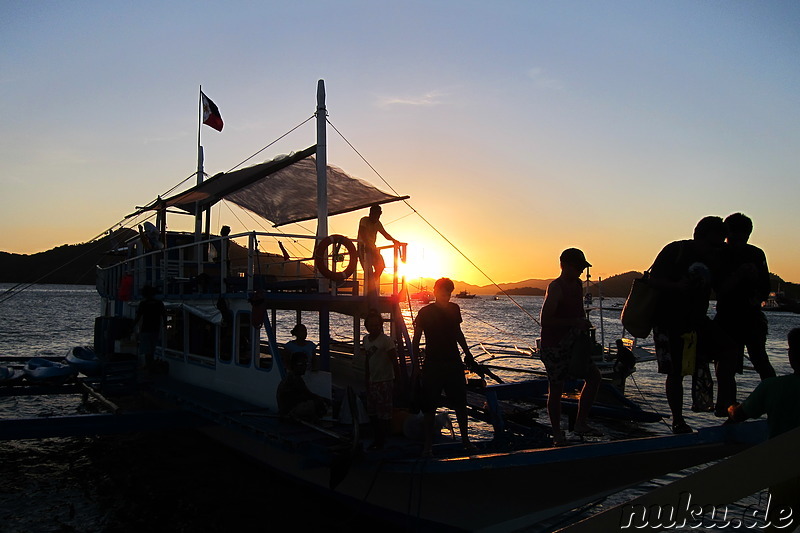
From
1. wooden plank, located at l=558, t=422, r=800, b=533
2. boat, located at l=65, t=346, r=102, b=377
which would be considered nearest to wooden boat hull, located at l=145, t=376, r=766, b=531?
wooden plank, located at l=558, t=422, r=800, b=533

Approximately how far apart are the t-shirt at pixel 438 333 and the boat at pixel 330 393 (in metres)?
0.47

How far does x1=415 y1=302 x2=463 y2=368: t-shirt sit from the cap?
1471mm

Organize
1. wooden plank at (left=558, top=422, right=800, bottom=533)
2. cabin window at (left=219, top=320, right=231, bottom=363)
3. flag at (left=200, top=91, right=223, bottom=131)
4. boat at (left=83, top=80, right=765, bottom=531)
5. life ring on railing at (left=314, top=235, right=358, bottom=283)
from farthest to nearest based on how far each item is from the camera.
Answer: flag at (left=200, top=91, right=223, bottom=131) → cabin window at (left=219, top=320, right=231, bottom=363) → life ring on railing at (left=314, top=235, right=358, bottom=283) → boat at (left=83, top=80, right=765, bottom=531) → wooden plank at (left=558, top=422, right=800, bottom=533)

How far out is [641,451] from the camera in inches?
220

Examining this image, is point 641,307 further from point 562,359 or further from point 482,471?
point 482,471

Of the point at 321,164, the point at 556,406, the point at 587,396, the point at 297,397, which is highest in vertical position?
the point at 321,164

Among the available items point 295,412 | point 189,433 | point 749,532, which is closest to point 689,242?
point 295,412

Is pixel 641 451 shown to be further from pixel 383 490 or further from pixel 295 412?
pixel 295 412

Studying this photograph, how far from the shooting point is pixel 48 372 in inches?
520

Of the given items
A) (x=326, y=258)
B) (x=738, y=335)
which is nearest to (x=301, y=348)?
(x=326, y=258)

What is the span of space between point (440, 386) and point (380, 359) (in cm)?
142

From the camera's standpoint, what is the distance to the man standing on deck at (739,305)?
5355 millimetres

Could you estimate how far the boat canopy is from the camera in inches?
502

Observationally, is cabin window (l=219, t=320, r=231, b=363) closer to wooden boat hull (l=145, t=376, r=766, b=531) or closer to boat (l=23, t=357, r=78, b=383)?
wooden boat hull (l=145, t=376, r=766, b=531)
